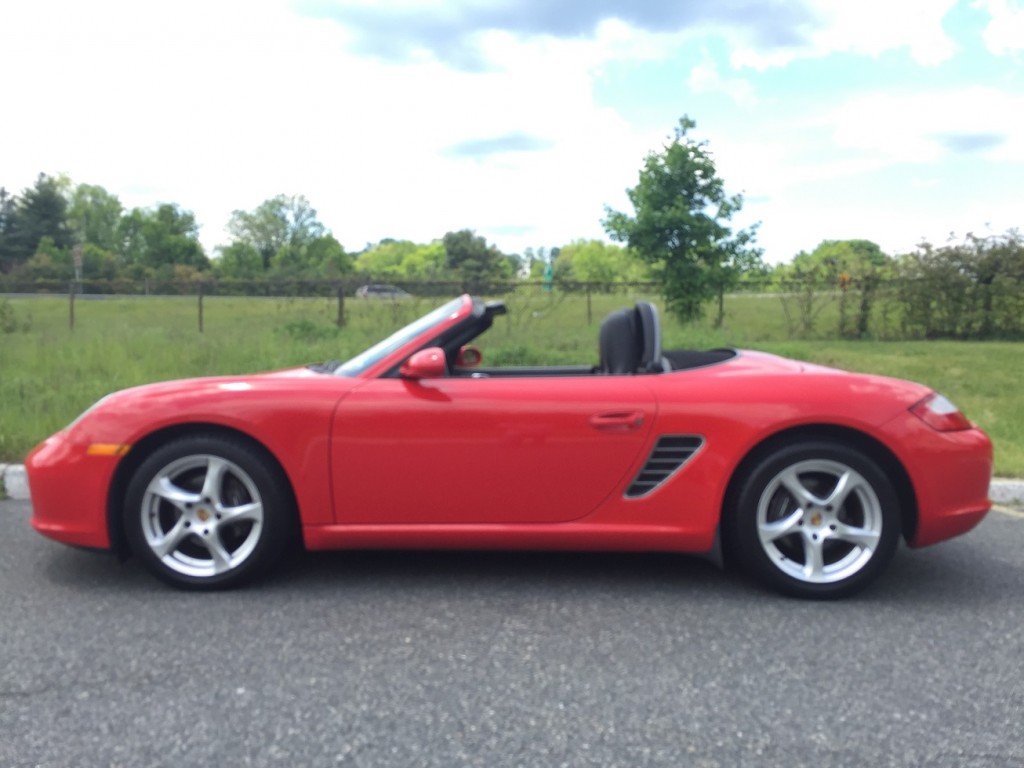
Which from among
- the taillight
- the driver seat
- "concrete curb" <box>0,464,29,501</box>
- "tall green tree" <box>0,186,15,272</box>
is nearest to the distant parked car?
"concrete curb" <box>0,464,29,501</box>

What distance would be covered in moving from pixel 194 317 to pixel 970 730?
65.4 feet

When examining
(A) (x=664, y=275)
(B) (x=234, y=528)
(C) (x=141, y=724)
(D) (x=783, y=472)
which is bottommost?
(C) (x=141, y=724)

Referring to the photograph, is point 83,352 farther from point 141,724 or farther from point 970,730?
point 970,730

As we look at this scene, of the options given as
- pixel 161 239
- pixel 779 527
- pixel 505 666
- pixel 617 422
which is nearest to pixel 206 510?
pixel 505 666

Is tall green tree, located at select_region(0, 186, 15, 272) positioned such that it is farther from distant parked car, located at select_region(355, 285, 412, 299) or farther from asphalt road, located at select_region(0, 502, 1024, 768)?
asphalt road, located at select_region(0, 502, 1024, 768)

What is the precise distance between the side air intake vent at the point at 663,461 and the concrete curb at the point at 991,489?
291 centimetres

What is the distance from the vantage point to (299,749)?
8.10ft

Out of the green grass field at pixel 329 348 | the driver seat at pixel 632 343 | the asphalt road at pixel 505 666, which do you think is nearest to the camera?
the asphalt road at pixel 505 666

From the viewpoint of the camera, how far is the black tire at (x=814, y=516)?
11.8 feet

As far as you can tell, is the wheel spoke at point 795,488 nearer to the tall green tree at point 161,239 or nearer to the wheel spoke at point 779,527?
the wheel spoke at point 779,527

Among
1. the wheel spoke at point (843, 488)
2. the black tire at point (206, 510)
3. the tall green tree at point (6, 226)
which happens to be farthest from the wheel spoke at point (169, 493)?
the tall green tree at point (6, 226)

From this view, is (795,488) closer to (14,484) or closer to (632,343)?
(632,343)

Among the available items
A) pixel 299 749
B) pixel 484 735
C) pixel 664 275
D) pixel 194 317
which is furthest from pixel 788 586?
pixel 194 317

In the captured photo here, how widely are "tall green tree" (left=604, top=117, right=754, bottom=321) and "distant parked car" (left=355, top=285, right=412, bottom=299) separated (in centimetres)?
396
